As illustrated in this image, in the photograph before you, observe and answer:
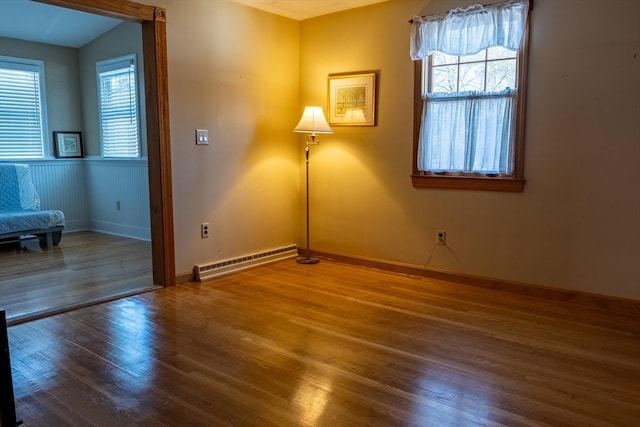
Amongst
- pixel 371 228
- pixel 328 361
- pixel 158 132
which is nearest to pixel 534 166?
pixel 371 228

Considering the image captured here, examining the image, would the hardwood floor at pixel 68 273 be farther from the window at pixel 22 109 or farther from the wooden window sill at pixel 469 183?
the wooden window sill at pixel 469 183

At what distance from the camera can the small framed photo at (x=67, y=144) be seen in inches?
243

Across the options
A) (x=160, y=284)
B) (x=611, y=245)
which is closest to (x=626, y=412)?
(x=611, y=245)

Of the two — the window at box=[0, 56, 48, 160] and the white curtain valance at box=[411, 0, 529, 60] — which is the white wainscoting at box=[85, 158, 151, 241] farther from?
the white curtain valance at box=[411, 0, 529, 60]

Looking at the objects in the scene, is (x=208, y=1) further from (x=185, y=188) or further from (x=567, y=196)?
(x=567, y=196)

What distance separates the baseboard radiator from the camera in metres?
3.98

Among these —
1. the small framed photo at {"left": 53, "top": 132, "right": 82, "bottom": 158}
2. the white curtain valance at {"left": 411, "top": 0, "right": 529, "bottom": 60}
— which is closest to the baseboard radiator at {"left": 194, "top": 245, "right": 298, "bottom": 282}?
the white curtain valance at {"left": 411, "top": 0, "right": 529, "bottom": 60}

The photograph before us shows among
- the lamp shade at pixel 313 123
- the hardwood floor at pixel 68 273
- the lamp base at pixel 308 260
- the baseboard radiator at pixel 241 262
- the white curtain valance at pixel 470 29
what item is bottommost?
the hardwood floor at pixel 68 273

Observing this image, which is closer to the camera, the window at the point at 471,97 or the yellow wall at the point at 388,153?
the yellow wall at the point at 388,153

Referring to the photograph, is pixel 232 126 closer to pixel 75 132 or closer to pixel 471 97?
pixel 471 97

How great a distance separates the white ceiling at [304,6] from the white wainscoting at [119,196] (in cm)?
234

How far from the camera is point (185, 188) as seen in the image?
3840mm

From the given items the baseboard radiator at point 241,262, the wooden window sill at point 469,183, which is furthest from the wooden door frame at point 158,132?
the wooden window sill at point 469,183

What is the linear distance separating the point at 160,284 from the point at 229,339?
1.29 meters
